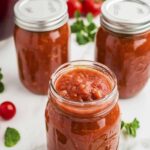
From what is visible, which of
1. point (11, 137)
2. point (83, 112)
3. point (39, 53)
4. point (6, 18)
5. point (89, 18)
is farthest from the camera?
point (89, 18)

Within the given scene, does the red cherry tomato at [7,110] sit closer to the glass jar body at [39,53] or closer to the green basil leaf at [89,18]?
the glass jar body at [39,53]

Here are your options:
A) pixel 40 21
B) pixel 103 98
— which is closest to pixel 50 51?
pixel 40 21

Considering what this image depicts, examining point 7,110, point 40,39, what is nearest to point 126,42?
point 40,39

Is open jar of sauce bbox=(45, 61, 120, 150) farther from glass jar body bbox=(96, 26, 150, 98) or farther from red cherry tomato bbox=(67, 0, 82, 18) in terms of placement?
red cherry tomato bbox=(67, 0, 82, 18)

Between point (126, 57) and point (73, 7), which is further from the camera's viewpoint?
point (73, 7)

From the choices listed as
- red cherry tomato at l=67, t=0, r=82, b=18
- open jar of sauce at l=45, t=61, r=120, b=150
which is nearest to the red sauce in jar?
open jar of sauce at l=45, t=61, r=120, b=150

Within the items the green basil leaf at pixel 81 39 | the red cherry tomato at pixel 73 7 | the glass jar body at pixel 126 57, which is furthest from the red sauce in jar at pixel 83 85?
the red cherry tomato at pixel 73 7

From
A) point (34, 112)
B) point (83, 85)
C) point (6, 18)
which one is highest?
point (83, 85)

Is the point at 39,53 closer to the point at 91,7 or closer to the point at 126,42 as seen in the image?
the point at 126,42
